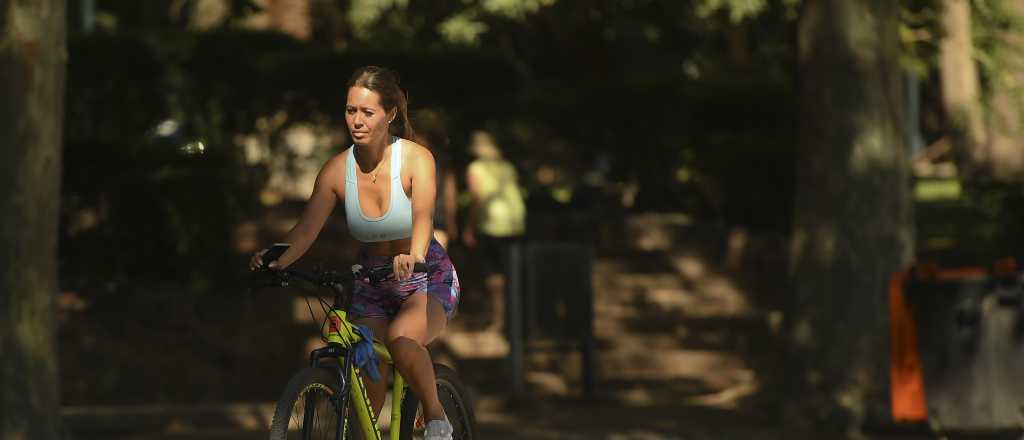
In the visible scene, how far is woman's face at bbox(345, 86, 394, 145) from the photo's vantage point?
5.90m

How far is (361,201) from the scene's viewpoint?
19.6 feet

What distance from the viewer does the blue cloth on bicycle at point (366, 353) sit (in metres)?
6.01

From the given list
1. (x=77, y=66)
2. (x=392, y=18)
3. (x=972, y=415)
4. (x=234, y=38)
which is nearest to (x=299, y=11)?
(x=392, y=18)

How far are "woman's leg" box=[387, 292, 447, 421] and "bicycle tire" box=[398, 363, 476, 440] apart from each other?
20cm

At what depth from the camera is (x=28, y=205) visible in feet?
32.2

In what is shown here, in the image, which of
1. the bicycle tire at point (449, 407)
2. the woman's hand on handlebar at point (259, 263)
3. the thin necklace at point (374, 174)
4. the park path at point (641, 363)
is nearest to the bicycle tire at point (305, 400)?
the woman's hand on handlebar at point (259, 263)

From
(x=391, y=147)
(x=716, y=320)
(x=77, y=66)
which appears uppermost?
(x=77, y=66)

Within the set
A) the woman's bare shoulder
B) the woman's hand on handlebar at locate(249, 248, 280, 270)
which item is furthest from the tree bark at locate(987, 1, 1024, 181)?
the woman's hand on handlebar at locate(249, 248, 280, 270)

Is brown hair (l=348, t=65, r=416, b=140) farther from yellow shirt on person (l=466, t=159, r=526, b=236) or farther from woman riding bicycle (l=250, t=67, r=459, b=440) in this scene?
yellow shirt on person (l=466, t=159, r=526, b=236)

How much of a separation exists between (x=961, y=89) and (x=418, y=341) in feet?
48.7

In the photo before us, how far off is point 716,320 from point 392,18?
1450 cm

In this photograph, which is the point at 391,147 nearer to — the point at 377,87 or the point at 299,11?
the point at 377,87

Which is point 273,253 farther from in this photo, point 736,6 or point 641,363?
point 736,6

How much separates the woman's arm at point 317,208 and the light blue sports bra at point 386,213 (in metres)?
0.06
